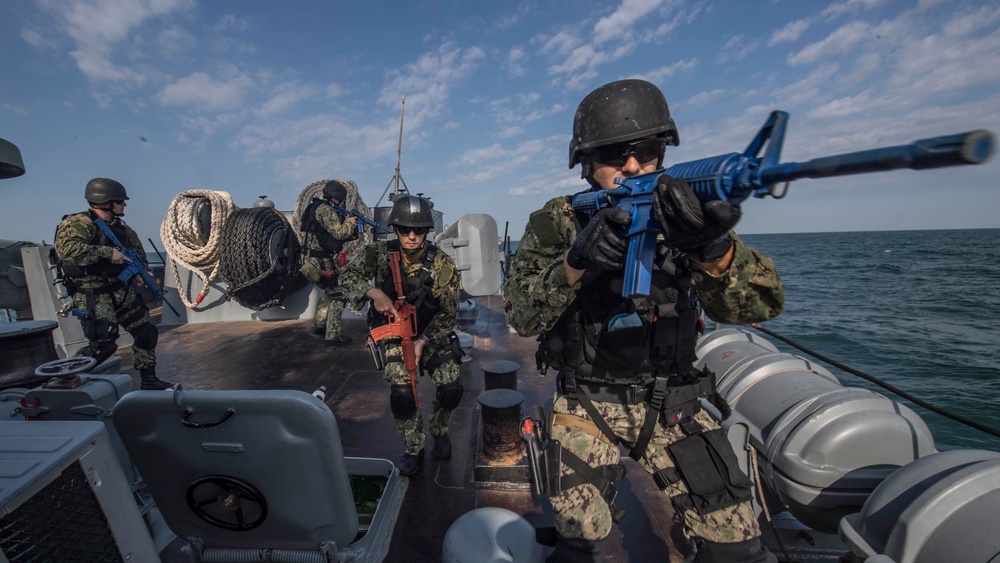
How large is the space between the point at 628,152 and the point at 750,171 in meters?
0.70

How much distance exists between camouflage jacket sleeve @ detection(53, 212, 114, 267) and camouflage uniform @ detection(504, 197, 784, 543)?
506cm

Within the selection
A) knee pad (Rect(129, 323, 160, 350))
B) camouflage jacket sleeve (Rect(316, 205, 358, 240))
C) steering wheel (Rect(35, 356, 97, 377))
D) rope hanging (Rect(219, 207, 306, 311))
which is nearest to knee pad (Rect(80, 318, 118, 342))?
knee pad (Rect(129, 323, 160, 350))

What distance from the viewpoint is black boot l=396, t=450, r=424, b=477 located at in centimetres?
340

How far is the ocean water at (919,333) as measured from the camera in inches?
413

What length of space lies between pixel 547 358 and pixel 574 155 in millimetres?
1106

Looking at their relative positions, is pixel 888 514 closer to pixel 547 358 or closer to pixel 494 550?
pixel 547 358

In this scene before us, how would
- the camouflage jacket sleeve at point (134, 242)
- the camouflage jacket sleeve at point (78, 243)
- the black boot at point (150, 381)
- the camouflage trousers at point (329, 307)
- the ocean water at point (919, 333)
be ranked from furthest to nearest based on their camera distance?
the ocean water at point (919, 333)
the camouflage trousers at point (329, 307)
the camouflage jacket sleeve at point (134, 242)
the black boot at point (150, 381)
the camouflage jacket sleeve at point (78, 243)

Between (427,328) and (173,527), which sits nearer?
(173,527)

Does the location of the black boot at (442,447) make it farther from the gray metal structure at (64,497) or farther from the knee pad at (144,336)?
the knee pad at (144,336)

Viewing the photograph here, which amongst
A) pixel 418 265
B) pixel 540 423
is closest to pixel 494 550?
pixel 540 423

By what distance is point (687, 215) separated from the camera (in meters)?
1.61

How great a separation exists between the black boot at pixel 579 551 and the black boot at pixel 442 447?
175 centimetres

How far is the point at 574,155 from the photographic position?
2.35m

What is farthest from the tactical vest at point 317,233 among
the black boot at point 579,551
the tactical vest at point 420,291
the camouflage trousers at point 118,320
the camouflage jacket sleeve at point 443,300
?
the black boot at point 579,551
